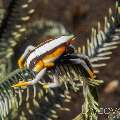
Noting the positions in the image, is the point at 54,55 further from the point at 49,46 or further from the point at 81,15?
the point at 81,15

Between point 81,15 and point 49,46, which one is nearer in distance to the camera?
point 49,46

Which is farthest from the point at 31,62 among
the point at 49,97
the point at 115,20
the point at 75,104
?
the point at 75,104

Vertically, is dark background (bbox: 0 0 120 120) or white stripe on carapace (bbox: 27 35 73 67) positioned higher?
white stripe on carapace (bbox: 27 35 73 67)

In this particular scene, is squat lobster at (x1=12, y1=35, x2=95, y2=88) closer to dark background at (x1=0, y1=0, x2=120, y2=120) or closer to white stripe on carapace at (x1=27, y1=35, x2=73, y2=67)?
white stripe on carapace at (x1=27, y1=35, x2=73, y2=67)

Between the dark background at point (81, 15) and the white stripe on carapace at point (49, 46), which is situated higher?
the white stripe on carapace at point (49, 46)

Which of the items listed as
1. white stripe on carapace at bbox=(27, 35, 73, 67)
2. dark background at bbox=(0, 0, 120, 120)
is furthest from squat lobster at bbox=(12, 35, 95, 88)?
dark background at bbox=(0, 0, 120, 120)

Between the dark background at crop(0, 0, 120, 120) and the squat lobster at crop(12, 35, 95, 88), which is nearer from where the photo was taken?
the squat lobster at crop(12, 35, 95, 88)

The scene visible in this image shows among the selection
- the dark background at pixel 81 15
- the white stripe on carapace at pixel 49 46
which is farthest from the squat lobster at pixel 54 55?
the dark background at pixel 81 15

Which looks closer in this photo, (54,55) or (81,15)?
(54,55)

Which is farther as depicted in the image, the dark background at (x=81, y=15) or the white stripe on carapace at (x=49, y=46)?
the dark background at (x=81, y=15)

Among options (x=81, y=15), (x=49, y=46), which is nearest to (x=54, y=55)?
(x=49, y=46)

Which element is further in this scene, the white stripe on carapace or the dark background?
the dark background

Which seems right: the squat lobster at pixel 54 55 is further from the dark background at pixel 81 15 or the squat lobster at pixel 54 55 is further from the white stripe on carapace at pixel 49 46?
the dark background at pixel 81 15
